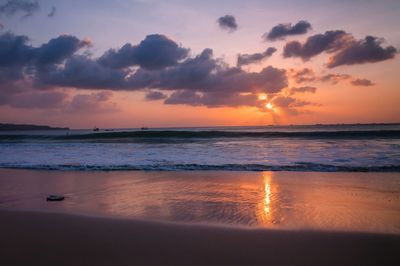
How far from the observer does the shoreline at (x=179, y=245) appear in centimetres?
361

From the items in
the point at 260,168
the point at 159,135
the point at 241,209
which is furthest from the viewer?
the point at 159,135

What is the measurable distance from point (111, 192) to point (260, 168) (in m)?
5.53

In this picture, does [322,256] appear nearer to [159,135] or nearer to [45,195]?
[45,195]

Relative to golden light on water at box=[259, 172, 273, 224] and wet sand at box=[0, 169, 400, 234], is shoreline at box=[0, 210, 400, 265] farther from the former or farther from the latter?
golden light on water at box=[259, 172, 273, 224]

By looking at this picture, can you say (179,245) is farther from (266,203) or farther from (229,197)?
(229,197)

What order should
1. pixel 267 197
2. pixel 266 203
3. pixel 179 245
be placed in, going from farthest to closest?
pixel 267 197 → pixel 266 203 → pixel 179 245

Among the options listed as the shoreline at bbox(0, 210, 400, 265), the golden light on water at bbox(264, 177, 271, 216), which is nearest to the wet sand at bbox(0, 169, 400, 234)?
the golden light on water at bbox(264, 177, 271, 216)

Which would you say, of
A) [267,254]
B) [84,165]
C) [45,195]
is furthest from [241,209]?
[84,165]

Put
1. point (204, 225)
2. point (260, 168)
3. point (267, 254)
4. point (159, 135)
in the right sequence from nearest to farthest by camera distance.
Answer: point (267, 254), point (204, 225), point (260, 168), point (159, 135)

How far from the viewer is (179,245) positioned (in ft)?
13.4

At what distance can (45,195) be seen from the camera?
24.0ft

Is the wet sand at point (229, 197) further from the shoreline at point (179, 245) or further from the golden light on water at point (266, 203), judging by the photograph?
the shoreline at point (179, 245)

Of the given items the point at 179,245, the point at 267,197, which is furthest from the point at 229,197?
the point at 179,245

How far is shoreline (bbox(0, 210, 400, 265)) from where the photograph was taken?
3.61m
